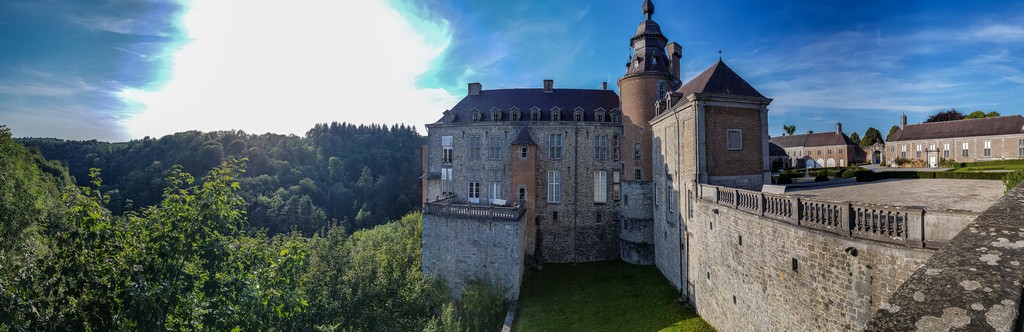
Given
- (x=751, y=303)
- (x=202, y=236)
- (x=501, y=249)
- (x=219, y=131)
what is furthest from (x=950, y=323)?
(x=219, y=131)

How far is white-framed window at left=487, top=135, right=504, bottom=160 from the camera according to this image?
2851 centimetres

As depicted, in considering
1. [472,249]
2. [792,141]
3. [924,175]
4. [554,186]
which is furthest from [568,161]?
[792,141]

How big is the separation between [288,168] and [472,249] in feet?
229

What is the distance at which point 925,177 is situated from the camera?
23.6 metres

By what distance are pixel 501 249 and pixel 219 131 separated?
84976 millimetres

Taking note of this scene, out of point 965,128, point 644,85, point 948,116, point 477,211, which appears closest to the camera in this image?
point 477,211

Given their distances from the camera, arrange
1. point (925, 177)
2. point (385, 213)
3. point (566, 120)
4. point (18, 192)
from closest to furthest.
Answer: point (18, 192) < point (925, 177) < point (566, 120) < point (385, 213)

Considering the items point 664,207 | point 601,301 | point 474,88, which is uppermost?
point 474,88

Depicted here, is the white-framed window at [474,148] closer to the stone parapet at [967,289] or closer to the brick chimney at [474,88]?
the brick chimney at [474,88]

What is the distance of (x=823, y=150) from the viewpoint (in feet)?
224

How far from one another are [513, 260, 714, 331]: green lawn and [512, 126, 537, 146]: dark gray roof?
8.70m

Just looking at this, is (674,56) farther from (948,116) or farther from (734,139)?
(948,116)

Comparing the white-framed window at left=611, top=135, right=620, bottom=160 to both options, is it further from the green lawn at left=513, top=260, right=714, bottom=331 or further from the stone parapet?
the stone parapet

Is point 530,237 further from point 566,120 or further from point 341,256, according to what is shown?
point 341,256
